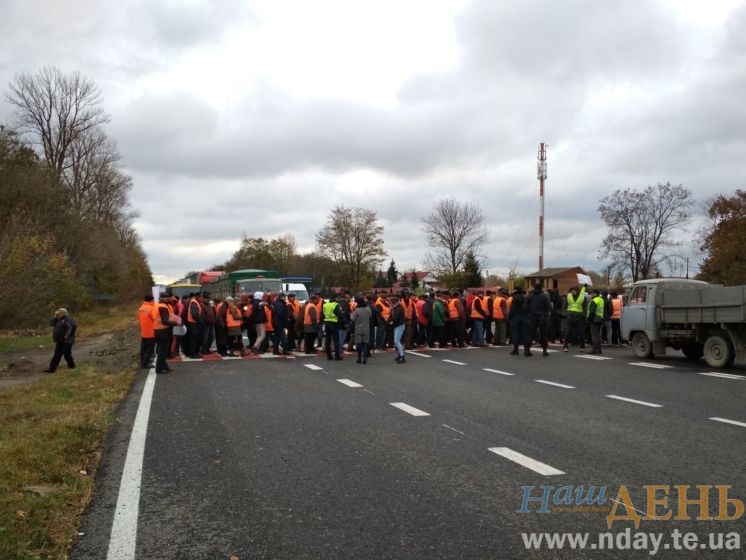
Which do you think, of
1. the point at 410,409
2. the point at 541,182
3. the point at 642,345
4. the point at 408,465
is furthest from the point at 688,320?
the point at 541,182

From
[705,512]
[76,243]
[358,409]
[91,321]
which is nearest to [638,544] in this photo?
[705,512]

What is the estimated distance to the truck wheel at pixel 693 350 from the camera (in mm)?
16938

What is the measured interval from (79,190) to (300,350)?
38743 millimetres

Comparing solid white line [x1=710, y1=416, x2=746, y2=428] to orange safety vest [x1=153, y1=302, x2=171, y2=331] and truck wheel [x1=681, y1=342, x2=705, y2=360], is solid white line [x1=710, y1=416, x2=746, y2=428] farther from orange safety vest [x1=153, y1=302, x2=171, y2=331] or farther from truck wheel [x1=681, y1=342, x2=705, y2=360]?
orange safety vest [x1=153, y1=302, x2=171, y2=331]

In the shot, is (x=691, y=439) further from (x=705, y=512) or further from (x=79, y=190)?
(x=79, y=190)

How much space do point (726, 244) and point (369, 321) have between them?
43.6 meters

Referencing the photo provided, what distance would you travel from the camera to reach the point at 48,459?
656 centimetres

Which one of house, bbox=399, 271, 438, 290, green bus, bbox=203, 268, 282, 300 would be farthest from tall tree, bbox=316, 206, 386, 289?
green bus, bbox=203, 268, 282, 300

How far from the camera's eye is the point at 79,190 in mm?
51875

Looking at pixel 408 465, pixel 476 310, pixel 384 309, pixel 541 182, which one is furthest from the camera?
pixel 541 182

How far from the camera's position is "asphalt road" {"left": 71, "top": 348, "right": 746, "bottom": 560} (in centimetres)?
453

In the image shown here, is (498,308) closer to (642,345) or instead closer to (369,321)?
(642,345)

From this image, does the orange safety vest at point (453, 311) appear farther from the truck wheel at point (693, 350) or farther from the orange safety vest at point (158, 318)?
the orange safety vest at point (158, 318)

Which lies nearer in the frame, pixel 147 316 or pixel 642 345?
pixel 147 316
